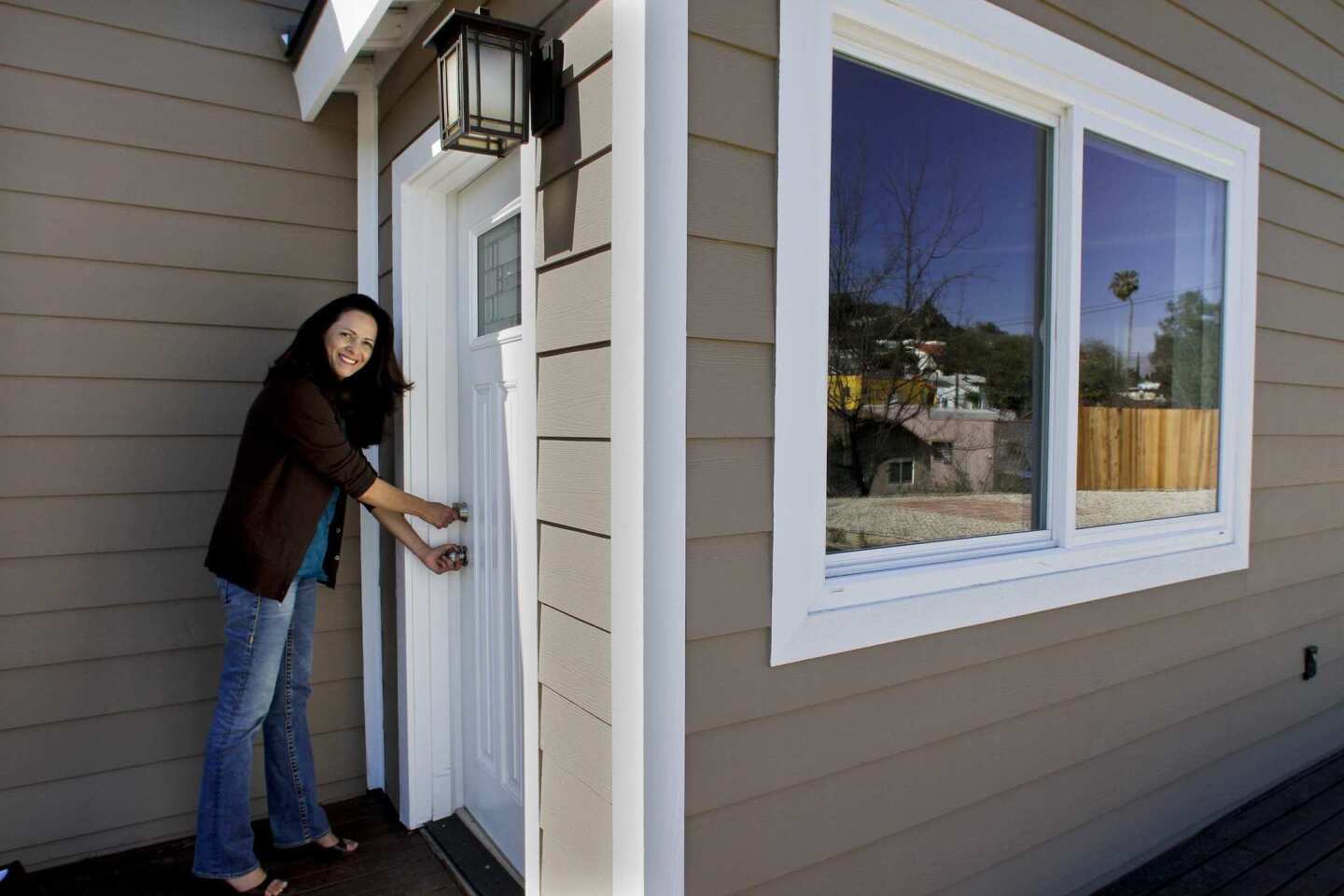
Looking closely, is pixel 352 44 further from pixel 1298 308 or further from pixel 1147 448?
pixel 1298 308

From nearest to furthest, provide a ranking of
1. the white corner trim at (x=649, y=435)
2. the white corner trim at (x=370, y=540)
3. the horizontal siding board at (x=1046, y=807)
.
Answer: the white corner trim at (x=649, y=435)
the horizontal siding board at (x=1046, y=807)
the white corner trim at (x=370, y=540)

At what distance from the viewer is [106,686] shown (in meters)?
2.39

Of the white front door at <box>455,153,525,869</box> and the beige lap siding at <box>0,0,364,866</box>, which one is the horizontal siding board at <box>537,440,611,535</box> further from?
the beige lap siding at <box>0,0,364,866</box>

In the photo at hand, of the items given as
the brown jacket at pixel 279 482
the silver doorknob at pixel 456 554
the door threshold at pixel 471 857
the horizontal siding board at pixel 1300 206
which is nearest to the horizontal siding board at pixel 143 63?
the brown jacket at pixel 279 482

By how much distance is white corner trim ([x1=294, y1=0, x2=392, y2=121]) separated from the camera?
82.1 inches

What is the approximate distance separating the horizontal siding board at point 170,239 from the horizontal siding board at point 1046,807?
6.92ft

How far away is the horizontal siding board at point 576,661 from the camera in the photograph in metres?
1.53

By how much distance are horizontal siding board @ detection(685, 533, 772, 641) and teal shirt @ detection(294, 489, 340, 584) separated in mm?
1248

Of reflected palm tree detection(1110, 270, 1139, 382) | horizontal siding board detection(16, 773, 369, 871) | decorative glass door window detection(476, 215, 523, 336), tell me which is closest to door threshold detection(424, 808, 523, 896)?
horizontal siding board detection(16, 773, 369, 871)

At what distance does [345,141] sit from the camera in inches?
106

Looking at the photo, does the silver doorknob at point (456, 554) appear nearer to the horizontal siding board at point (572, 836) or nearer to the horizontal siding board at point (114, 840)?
the horizontal siding board at point (572, 836)

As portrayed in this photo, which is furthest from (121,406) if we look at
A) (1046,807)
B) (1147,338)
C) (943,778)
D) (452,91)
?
(1147,338)

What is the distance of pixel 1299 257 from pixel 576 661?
9.63 feet

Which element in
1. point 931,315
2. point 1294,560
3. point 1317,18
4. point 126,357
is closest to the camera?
point 931,315
